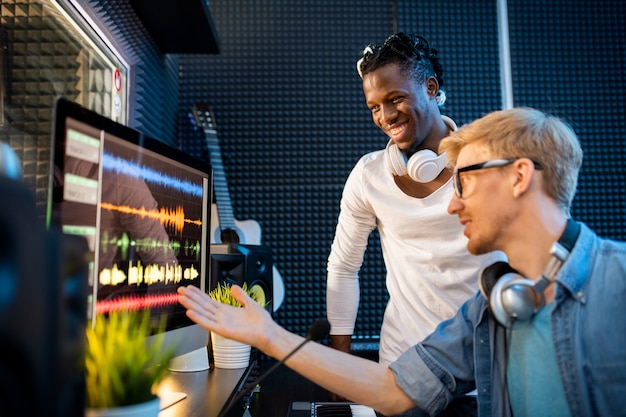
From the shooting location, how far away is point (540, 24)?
11.6 feet

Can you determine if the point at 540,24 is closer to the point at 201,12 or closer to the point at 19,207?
the point at 201,12

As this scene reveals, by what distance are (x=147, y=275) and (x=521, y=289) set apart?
789 millimetres

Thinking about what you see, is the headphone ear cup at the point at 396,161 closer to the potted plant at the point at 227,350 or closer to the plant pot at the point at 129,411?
the potted plant at the point at 227,350

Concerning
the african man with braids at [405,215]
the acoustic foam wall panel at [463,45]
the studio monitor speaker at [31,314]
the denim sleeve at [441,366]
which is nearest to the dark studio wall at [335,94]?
the acoustic foam wall panel at [463,45]

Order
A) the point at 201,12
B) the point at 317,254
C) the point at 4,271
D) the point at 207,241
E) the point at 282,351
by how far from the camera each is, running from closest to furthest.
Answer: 1. the point at 4,271
2. the point at 282,351
3. the point at 207,241
4. the point at 201,12
5. the point at 317,254

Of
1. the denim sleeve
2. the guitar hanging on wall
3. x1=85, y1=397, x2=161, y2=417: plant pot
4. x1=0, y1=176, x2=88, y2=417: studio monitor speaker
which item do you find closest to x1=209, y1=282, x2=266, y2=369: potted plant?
the denim sleeve

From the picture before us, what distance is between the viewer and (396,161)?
1867 millimetres

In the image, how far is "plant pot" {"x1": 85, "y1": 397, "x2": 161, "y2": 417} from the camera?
31.7 inches

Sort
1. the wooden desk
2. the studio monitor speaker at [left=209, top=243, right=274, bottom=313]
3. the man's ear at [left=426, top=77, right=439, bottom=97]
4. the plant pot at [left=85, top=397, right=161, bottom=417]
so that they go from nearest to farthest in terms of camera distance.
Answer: the plant pot at [left=85, top=397, right=161, bottom=417], the wooden desk, the man's ear at [left=426, top=77, right=439, bottom=97], the studio monitor speaker at [left=209, top=243, right=274, bottom=313]

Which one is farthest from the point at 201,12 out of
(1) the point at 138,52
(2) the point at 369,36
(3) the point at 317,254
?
(3) the point at 317,254

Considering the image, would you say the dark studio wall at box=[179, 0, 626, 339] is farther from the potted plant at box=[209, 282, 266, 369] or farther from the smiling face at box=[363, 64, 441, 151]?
the potted plant at box=[209, 282, 266, 369]

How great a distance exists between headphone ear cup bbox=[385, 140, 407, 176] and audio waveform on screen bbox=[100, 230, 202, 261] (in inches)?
29.0

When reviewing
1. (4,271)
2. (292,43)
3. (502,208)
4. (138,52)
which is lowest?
(4,271)

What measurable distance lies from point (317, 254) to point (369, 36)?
4.56ft
